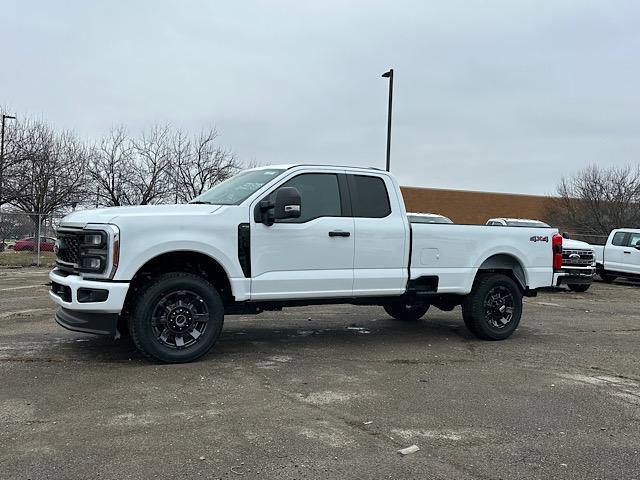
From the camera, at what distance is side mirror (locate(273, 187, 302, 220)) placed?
6.06 m

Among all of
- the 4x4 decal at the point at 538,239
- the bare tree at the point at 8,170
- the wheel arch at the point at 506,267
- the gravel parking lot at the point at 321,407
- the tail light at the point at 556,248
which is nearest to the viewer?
the gravel parking lot at the point at 321,407

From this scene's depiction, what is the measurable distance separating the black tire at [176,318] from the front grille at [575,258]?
1180 cm

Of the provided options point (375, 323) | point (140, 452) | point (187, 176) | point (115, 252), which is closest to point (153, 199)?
point (187, 176)

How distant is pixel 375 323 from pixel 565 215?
98.3 ft

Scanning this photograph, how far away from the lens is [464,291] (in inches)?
301

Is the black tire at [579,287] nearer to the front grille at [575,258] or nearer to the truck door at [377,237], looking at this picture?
the front grille at [575,258]

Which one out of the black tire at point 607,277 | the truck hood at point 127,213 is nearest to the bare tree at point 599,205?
the black tire at point 607,277

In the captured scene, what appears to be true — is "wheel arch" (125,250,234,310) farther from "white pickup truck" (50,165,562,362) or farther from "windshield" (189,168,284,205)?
"windshield" (189,168,284,205)

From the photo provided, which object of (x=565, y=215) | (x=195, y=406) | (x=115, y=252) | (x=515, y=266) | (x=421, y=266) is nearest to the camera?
(x=195, y=406)

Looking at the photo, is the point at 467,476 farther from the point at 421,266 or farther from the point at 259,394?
the point at 421,266

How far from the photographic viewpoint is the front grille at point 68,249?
19.2 feet

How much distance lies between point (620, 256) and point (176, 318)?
16.7m

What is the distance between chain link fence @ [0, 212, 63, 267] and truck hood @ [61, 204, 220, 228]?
1465cm

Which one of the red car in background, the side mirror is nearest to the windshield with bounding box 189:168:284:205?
the side mirror
